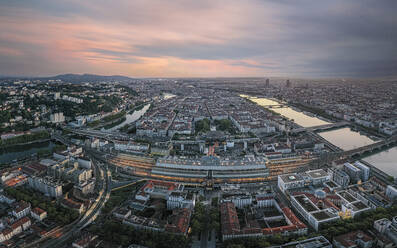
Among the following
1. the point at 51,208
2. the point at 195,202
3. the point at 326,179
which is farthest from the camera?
the point at 326,179

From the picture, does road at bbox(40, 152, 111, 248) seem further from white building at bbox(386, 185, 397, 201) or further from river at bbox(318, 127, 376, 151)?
river at bbox(318, 127, 376, 151)

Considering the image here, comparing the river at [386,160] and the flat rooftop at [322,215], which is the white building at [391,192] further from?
the flat rooftop at [322,215]

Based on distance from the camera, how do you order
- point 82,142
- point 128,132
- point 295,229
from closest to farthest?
1. point 295,229
2. point 82,142
3. point 128,132

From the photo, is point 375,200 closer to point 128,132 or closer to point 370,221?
point 370,221

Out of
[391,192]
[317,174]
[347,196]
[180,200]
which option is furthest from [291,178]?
[180,200]

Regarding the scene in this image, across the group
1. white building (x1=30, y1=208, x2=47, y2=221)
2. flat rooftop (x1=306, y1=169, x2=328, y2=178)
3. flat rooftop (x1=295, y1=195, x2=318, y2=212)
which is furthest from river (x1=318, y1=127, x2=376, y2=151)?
white building (x1=30, y1=208, x2=47, y2=221)

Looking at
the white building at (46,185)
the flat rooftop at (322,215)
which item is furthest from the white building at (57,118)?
the flat rooftop at (322,215)

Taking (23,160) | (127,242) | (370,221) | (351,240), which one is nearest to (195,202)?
(127,242)

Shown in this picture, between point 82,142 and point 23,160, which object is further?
point 82,142
